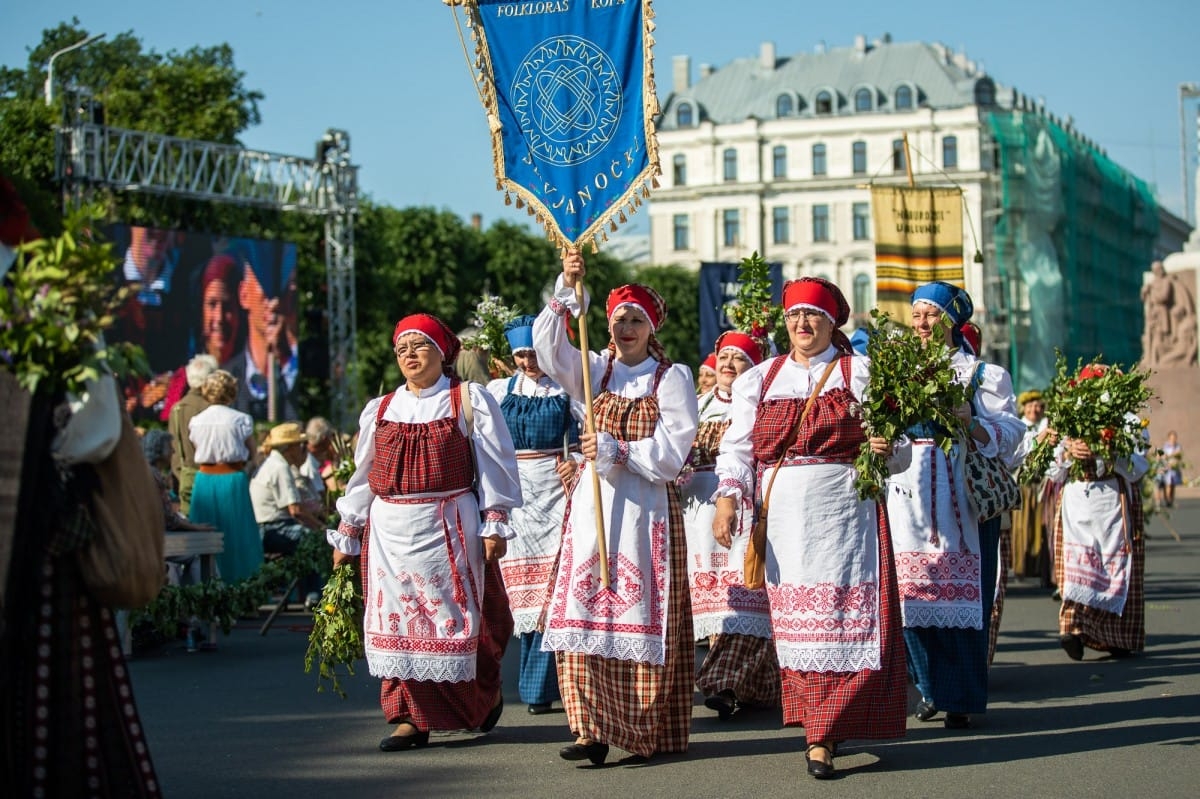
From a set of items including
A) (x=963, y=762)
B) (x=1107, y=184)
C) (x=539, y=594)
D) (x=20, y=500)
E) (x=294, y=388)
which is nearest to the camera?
(x=20, y=500)

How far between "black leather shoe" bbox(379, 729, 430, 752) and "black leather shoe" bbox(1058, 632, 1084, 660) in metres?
5.02

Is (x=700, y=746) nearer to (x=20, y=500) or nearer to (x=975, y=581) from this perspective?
(x=975, y=581)

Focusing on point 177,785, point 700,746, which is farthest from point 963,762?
point 177,785

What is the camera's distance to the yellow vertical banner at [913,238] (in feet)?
57.2

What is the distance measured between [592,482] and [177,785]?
7.26ft

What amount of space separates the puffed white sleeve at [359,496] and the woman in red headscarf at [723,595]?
5.26 feet

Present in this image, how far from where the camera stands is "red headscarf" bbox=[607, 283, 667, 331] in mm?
7969

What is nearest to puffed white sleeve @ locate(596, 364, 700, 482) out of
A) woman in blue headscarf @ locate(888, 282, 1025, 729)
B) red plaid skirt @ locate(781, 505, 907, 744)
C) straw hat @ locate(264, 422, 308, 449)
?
red plaid skirt @ locate(781, 505, 907, 744)

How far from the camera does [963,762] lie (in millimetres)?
7523

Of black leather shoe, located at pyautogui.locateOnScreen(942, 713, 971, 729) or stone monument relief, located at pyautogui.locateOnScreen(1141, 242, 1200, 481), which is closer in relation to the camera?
black leather shoe, located at pyautogui.locateOnScreen(942, 713, 971, 729)

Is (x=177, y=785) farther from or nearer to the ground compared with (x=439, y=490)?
nearer to the ground

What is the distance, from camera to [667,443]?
7.70 metres

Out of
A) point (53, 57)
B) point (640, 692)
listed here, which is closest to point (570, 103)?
point (640, 692)

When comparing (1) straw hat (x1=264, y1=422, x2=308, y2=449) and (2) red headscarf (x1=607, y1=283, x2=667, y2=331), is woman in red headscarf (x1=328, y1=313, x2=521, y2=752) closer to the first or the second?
(2) red headscarf (x1=607, y1=283, x2=667, y2=331)
